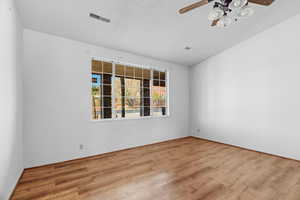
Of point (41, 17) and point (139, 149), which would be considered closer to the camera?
point (41, 17)

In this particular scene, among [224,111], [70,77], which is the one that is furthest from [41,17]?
[224,111]

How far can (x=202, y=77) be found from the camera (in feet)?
16.5

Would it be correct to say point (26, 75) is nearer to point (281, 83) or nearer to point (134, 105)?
point (134, 105)

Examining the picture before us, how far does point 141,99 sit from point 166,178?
8.08 ft

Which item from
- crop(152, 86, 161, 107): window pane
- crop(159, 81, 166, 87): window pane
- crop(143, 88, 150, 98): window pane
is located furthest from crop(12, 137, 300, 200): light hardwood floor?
crop(159, 81, 166, 87): window pane

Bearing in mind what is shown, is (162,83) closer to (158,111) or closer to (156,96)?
(156,96)

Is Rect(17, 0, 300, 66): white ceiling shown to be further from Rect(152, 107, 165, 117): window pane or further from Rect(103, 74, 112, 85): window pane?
Rect(152, 107, 165, 117): window pane

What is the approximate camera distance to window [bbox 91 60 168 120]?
11.7ft

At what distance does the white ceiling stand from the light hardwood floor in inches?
109

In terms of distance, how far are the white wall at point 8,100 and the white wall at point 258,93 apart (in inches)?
193

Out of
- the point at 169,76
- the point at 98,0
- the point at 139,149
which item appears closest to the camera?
the point at 98,0

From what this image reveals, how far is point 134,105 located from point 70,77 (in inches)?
71.4

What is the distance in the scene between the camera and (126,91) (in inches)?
158

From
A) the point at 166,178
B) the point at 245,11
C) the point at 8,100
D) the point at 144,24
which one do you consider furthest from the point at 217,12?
the point at 8,100
